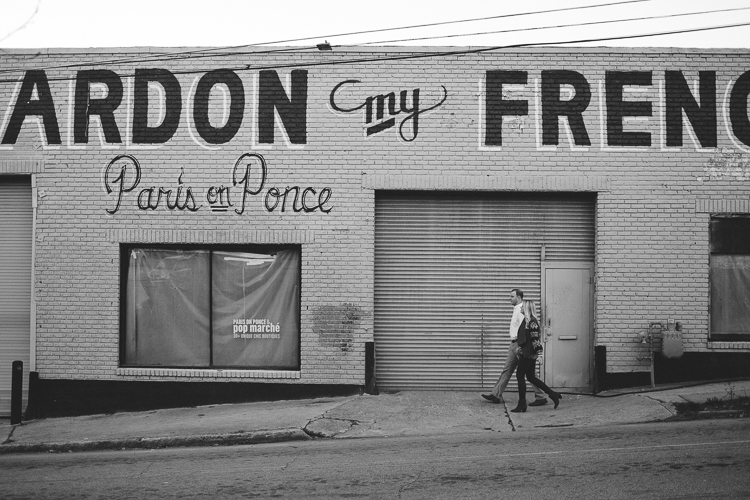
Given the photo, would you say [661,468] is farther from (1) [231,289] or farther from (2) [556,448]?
(1) [231,289]

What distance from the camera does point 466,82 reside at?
13.5m

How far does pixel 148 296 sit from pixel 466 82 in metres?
6.65

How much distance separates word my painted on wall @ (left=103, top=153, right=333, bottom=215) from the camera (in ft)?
44.1

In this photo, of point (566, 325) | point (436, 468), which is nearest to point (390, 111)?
point (566, 325)

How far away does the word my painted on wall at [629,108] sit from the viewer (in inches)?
523

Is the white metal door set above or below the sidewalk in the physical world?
above

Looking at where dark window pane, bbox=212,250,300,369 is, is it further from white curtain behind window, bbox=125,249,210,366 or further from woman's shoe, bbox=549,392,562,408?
woman's shoe, bbox=549,392,562,408

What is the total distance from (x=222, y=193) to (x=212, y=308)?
201cm

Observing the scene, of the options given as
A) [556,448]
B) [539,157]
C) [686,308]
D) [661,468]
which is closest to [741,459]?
[661,468]

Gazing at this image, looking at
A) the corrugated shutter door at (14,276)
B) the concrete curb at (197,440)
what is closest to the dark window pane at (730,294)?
the concrete curb at (197,440)

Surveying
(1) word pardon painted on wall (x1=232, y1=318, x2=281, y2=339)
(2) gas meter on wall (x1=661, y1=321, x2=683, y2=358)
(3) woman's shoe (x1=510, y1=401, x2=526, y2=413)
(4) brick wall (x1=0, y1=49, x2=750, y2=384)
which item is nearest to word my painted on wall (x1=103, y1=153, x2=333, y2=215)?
(4) brick wall (x1=0, y1=49, x2=750, y2=384)

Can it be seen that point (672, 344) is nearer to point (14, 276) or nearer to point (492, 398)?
point (492, 398)

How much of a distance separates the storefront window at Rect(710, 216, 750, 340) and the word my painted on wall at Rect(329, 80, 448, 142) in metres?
5.26

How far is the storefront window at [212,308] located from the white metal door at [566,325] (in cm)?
437
